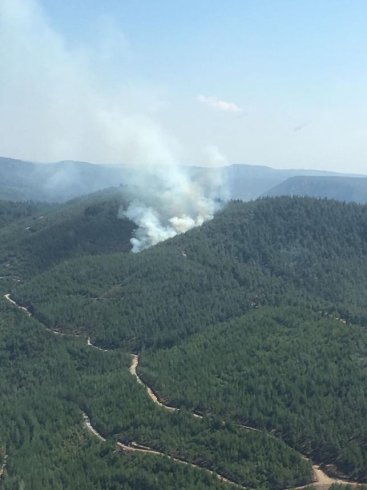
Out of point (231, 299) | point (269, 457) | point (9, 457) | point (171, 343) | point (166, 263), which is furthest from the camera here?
point (166, 263)

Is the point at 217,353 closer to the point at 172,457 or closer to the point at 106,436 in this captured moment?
the point at 106,436

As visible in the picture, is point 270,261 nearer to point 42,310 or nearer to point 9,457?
point 42,310

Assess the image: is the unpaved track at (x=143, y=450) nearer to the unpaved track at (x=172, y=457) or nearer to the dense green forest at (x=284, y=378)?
the unpaved track at (x=172, y=457)

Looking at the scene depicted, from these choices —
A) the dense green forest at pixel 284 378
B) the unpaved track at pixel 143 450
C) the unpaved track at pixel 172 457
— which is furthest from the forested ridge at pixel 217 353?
the unpaved track at pixel 172 457

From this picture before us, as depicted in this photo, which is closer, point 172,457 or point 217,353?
point 172,457

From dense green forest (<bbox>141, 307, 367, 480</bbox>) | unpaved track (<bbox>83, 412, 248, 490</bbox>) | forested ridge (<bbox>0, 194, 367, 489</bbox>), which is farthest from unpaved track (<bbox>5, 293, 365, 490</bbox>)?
dense green forest (<bbox>141, 307, 367, 480</bbox>)

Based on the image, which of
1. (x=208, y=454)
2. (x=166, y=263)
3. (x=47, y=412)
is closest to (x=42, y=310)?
(x=166, y=263)

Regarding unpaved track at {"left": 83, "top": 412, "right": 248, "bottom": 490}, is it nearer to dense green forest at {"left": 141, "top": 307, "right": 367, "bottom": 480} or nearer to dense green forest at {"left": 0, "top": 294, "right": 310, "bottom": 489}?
dense green forest at {"left": 0, "top": 294, "right": 310, "bottom": 489}

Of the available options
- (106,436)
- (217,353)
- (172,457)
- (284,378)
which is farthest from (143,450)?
(217,353)
